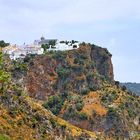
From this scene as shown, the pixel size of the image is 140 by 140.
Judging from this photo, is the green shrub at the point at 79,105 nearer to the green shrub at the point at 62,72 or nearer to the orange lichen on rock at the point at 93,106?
the orange lichen on rock at the point at 93,106

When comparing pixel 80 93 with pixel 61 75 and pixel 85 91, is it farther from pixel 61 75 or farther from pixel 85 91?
pixel 61 75

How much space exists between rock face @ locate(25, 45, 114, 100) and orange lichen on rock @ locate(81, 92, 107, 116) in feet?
15.3

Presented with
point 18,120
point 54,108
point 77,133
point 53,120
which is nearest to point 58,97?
point 54,108

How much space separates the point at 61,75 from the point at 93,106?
18.0m

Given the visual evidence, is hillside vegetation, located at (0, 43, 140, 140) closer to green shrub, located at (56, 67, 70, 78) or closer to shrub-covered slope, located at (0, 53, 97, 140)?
green shrub, located at (56, 67, 70, 78)

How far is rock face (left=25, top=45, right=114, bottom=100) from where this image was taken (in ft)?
590

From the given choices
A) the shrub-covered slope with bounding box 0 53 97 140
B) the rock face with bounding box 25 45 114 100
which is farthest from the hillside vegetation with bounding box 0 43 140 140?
the shrub-covered slope with bounding box 0 53 97 140

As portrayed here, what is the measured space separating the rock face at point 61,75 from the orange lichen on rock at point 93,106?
4.67m

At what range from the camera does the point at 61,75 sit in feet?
600

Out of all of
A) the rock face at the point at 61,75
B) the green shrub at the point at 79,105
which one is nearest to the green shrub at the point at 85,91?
the rock face at the point at 61,75

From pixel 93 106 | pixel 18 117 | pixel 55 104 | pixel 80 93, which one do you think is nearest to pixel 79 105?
pixel 93 106

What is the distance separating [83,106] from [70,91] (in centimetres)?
1291

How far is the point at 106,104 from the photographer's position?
17212 cm

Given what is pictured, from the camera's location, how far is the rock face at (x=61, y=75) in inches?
7082
